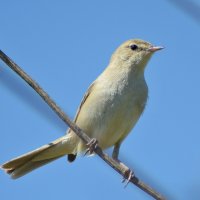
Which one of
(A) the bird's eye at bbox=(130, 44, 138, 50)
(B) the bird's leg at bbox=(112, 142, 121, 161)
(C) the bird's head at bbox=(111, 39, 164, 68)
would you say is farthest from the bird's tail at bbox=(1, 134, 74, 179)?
(A) the bird's eye at bbox=(130, 44, 138, 50)

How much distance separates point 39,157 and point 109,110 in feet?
3.36

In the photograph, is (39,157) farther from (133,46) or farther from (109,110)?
(133,46)

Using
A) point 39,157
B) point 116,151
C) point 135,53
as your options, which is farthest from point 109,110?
point 39,157

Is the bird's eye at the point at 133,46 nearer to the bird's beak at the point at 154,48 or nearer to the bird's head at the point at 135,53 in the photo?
the bird's head at the point at 135,53

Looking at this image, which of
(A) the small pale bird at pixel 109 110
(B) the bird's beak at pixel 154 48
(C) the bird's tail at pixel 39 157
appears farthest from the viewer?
(B) the bird's beak at pixel 154 48

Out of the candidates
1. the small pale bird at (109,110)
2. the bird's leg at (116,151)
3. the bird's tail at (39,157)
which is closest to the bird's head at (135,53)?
the small pale bird at (109,110)

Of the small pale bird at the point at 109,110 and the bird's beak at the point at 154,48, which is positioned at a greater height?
the bird's beak at the point at 154,48

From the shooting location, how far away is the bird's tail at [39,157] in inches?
198

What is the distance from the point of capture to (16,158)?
5.07m

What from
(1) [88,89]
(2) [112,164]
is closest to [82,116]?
Result: (1) [88,89]

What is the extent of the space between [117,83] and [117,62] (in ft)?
1.53

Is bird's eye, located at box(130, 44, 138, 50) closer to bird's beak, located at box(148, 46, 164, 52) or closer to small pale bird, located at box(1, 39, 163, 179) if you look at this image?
small pale bird, located at box(1, 39, 163, 179)

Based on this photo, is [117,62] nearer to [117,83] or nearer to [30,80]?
[117,83]

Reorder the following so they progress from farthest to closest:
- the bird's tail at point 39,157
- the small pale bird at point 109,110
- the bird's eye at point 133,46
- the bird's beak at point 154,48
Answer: the bird's eye at point 133,46 < the bird's beak at point 154,48 < the bird's tail at point 39,157 < the small pale bird at point 109,110
